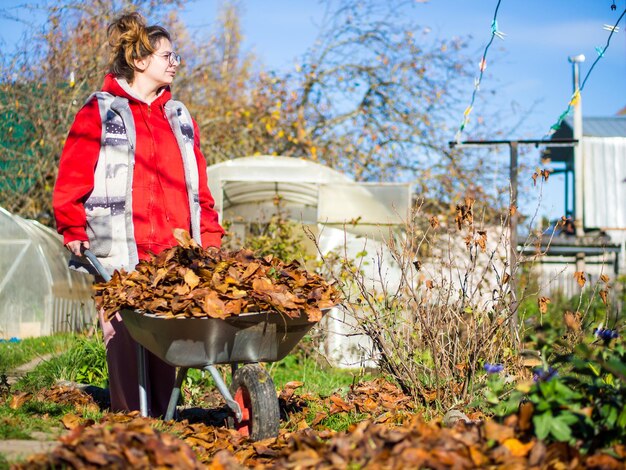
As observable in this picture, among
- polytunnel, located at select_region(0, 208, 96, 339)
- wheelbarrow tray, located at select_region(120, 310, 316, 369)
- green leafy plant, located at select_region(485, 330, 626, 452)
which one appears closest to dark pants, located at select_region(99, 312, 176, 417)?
wheelbarrow tray, located at select_region(120, 310, 316, 369)

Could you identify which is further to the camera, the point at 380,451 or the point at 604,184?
the point at 604,184

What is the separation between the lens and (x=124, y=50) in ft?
13.2

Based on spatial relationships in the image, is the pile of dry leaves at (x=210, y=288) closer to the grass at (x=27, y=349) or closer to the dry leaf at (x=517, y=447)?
the dry leaf at (x=517, y=447)

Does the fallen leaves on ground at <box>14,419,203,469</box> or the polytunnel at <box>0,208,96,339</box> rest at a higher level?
the polytunnel at <box>0,208,96,339</box>

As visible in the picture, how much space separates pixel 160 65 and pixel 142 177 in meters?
0.56

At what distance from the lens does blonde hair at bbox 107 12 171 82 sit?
3.97m

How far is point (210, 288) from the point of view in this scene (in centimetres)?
328

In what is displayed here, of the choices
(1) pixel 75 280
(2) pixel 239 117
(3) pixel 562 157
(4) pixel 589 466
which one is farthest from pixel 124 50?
(3) pixel 562 157

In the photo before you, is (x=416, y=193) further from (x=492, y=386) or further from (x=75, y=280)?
(x=492, y=386)

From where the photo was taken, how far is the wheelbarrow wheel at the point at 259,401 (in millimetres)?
3355

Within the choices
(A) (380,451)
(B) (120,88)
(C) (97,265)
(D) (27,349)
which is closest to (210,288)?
(C) (97,265)

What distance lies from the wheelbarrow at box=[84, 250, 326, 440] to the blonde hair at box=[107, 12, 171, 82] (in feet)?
3.60

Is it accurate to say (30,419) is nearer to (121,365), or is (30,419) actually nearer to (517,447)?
(121,365)

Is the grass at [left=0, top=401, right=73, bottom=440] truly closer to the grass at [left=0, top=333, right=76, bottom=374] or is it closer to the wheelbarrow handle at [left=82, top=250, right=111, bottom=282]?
the wheelbarrow handle at [left=82, top=250, right=111, bottom=282]
